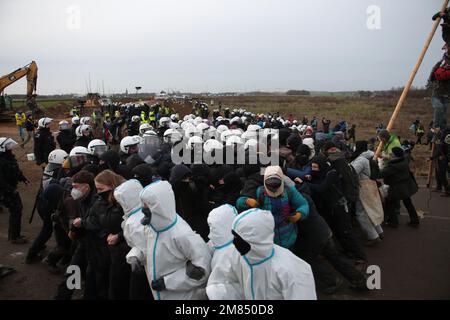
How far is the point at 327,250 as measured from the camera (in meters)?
4.37

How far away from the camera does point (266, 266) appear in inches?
99.6

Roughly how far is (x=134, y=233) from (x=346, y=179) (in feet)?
11.0

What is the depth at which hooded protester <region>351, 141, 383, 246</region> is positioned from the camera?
5.88 meters

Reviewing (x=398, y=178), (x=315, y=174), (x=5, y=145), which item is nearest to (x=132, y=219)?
(x=315, y=174)

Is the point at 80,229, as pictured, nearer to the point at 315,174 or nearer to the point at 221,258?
the point at 221,258

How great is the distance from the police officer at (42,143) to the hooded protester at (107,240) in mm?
5337

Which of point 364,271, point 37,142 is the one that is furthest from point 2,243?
point 364,271

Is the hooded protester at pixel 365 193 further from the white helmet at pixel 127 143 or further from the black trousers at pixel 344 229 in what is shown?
the white helmet at pixel 127 143

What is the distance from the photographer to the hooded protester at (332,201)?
4.81 metres

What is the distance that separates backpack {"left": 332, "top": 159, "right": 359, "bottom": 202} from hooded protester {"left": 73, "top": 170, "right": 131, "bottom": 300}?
315 centimetres

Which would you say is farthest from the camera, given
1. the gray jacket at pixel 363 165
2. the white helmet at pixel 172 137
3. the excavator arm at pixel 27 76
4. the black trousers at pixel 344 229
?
the excavator arm at pixel 27 76

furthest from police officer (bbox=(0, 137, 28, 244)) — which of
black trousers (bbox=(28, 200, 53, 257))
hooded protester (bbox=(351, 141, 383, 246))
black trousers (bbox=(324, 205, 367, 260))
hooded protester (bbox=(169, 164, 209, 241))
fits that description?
hooded protester (bbox=(351, 141, 383, 246))

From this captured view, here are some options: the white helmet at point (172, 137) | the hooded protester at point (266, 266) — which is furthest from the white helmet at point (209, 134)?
the hooded protester at point (266, 266)
